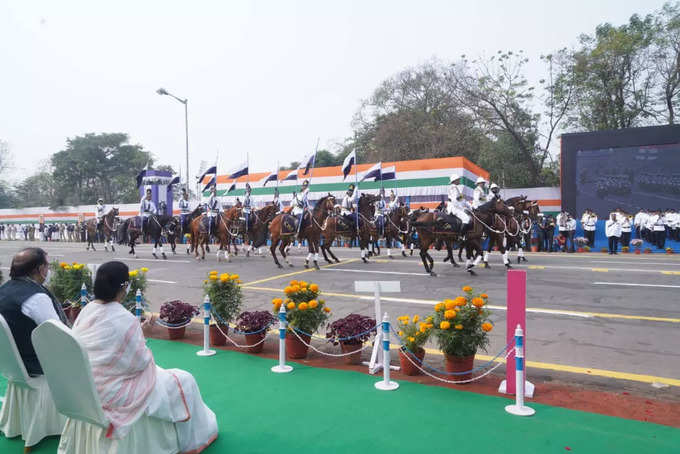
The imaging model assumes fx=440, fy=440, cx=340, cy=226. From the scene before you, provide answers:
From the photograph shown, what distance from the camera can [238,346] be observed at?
20.3 ft

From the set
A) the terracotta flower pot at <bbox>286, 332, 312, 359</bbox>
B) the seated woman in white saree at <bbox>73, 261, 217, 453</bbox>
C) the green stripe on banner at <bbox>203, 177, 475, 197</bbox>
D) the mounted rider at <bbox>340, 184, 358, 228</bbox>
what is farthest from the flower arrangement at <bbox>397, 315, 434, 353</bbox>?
the green stripe on banner at <bbox>203, 177, 475, 197</bbox>

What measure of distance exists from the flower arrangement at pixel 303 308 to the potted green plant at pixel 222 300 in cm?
102

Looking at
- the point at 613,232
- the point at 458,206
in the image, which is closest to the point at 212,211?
the point at 458,206

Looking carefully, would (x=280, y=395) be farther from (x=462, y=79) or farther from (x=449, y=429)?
(x=462, y=79)

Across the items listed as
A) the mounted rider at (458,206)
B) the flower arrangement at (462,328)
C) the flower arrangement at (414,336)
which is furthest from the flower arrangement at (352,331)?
the mounted rider at (458,206)

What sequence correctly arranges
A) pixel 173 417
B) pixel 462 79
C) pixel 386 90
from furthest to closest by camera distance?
1. pixel 386 90
2. pixel 462 79
3. pixel 173 417

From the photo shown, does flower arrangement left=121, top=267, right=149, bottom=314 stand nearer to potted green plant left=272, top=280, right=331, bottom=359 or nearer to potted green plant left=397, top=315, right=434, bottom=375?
potted green plant left=272, top=280, right=331, bottom=359

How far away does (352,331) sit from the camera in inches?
219

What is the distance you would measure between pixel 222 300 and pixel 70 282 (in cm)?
366

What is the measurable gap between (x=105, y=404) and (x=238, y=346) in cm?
324

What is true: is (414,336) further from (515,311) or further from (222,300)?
(222,300)

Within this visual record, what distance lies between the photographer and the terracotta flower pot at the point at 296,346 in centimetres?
579

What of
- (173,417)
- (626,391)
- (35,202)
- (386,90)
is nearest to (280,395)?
(173,417)

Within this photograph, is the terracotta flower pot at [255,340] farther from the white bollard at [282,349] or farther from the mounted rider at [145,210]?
the mounted rider at [145,210]
